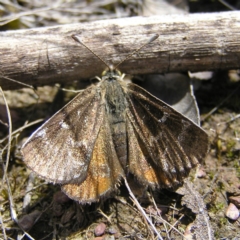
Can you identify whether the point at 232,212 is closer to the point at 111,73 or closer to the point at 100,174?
the point at 100,174

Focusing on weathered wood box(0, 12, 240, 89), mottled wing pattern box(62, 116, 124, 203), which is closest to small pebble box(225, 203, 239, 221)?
mottled wing pattern box(62, 116, 124, 203)

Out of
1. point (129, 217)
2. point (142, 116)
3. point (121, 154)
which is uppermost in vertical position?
point (142, 116)

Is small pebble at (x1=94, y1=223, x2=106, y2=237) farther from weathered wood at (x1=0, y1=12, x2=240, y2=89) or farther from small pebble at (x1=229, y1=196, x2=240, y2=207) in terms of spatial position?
weathered wood at (x1=0, y1=12, x2=240, y2=89)

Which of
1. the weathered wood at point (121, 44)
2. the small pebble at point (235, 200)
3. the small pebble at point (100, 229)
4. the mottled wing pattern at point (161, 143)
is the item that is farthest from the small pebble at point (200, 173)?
the weathered wood at point (121, 44)

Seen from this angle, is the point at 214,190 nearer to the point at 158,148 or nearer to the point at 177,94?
the point at 158,148

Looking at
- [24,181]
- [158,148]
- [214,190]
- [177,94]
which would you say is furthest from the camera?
[177,94]

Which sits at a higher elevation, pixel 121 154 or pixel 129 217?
pixel 121 154

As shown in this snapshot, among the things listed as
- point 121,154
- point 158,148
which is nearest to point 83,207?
point 121,154
